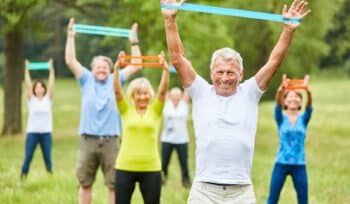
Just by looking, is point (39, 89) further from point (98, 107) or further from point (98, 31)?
point (98, 107)

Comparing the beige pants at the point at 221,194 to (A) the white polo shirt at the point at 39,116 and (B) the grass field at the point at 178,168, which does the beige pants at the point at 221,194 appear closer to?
(B) the grass field at the point at 178,168

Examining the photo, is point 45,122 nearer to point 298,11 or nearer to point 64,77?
point 298,11

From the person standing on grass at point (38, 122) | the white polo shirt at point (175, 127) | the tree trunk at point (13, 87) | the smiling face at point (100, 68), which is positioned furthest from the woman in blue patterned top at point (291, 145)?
the tree trunk at point (13, 87)

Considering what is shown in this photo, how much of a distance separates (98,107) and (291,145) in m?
2.46

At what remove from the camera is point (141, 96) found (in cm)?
855

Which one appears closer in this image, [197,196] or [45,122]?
[197,196]

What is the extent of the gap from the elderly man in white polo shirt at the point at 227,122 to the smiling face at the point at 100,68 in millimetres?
3501

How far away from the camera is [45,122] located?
1390 cm

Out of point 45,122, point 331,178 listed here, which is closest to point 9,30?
point 45,122

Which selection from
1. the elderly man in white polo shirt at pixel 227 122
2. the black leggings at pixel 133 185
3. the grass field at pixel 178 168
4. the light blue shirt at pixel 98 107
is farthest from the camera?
the grass field at pixel 178 168

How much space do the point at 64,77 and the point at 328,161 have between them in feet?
237

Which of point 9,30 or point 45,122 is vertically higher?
point 9,30

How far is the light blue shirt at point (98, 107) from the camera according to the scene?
9.23m

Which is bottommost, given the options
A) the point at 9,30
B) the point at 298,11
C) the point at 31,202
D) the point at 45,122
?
the point at 31,202
